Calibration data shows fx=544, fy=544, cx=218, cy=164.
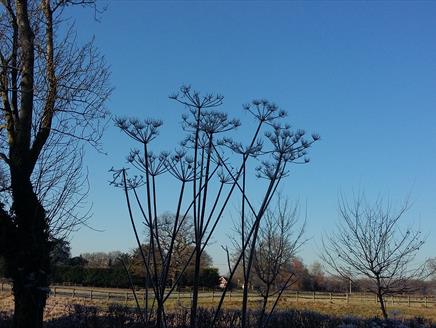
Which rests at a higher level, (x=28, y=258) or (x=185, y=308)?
(x=28, y=258)

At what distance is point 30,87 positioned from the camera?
8.91 metres

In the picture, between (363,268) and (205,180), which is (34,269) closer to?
(205,180)

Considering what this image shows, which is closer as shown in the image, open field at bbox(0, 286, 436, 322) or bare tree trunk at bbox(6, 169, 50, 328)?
bare tree trunk at bbox(6, 169, 50, 328)

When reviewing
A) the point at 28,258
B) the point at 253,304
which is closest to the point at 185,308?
the point at 28,258

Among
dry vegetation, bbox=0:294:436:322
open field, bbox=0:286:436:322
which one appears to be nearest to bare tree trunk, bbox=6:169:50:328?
open field, bbox=0:286:436:322

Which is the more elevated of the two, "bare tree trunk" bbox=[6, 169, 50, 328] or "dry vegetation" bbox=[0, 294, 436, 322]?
"bare tree trunk" bbox=[6, 169, 50, 328]

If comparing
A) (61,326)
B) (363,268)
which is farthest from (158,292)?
(363,268)

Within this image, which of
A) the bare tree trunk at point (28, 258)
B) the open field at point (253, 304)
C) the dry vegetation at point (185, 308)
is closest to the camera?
the bare tree trunk at point (28, 258)

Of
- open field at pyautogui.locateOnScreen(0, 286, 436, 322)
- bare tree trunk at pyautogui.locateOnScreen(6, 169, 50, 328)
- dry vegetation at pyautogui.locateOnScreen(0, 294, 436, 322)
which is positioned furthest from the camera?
open field at pyautogui.locateOnScreen(0, 286, 436, 322)

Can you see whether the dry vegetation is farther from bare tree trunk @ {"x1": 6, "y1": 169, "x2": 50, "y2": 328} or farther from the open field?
bare tree trunk @ {"x1": 6, "y1": 169, "x2": 50, "y2": 328}

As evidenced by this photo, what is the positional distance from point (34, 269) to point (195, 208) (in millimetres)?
4956

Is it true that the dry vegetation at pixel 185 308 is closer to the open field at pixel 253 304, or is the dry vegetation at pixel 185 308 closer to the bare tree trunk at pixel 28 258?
the open field at pixel 253 304

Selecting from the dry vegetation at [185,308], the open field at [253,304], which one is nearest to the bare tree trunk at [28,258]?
the open field at [253,304]

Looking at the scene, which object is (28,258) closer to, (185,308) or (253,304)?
(185,308)
